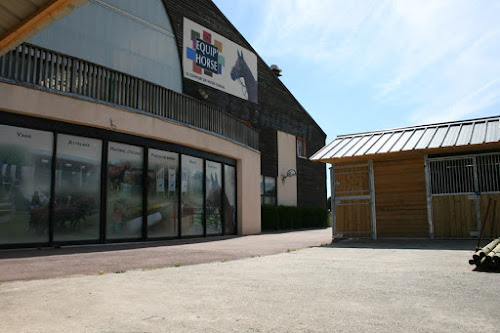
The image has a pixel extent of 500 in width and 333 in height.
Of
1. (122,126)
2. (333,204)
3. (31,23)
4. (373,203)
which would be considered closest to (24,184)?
(122,126)

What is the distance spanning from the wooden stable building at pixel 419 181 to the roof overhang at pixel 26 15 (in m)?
9.28

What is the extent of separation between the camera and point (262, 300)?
4.09m

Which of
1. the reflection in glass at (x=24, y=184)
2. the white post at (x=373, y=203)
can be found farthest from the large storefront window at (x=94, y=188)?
the white post at (x=373, y=203)

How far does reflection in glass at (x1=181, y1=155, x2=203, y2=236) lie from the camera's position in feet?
43.8

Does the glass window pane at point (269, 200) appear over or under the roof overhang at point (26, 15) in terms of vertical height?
under

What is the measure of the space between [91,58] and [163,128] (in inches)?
162

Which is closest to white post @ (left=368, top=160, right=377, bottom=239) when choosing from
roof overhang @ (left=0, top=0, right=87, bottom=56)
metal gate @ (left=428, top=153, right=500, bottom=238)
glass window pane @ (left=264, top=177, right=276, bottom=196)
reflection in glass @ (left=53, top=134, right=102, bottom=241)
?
metal gate @ (left=428, top=153, right=500, bottom=238)

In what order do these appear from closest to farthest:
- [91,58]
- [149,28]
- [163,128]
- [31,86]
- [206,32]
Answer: [31,86] < [163,128] < [91,58] < [149,28] < [206,32]

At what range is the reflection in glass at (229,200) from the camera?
15548 mm

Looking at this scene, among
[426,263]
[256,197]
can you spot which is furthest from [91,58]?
[426,263]

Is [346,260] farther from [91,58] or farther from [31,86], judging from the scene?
[91,58]

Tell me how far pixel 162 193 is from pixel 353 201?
5591 millimetres

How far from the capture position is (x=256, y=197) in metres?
17.7

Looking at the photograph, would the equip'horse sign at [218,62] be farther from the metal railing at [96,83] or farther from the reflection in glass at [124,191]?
the reflection in glass at [124,191]
